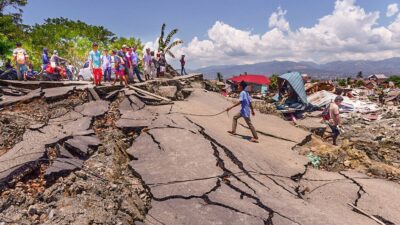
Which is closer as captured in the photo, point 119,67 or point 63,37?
point 119,67

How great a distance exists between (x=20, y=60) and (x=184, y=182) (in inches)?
348

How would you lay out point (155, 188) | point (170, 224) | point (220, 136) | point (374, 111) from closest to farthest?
point (170, 224) → point (155, 188) → point (220, 136) → point (374, 111)

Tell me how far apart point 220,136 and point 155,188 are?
10.5 feet

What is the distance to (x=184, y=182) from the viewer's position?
207 inches

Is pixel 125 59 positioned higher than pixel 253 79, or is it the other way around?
pixel 125 59

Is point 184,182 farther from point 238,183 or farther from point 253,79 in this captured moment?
point 253,79

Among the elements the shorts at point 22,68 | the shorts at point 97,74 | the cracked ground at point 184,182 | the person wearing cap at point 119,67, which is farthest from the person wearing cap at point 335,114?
the shorts at point 22,68

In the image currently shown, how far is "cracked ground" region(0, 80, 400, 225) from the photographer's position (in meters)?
4.32

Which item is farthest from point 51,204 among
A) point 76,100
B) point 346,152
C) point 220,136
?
point 346,152

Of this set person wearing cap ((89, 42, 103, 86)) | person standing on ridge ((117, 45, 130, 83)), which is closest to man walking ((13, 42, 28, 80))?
person wearing cap ((89, 42, 103, 86))

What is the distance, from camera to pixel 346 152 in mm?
8148

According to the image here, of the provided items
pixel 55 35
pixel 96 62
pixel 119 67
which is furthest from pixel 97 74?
pixel 55 35

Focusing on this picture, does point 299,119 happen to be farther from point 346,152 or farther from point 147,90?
point 147,90

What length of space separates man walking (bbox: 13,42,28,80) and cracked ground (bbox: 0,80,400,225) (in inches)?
147
